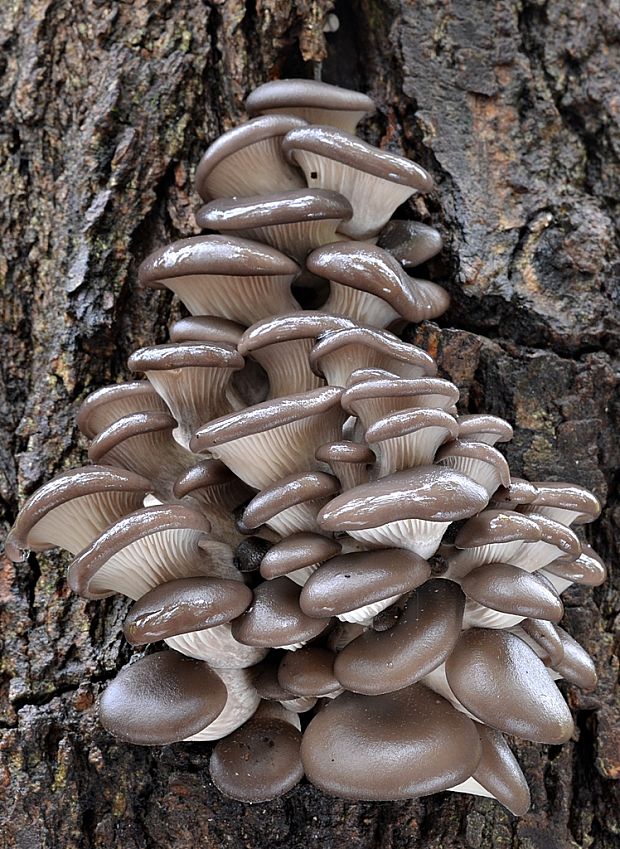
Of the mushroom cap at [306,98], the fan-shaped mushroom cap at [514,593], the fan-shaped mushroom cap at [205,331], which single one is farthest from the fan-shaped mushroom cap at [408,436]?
the mushroom cap at [306,98]

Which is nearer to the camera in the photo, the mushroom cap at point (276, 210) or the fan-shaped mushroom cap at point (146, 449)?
the fan-shaped mushroom cap at point (146, 449)

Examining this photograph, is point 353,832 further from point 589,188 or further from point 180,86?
point 180,86

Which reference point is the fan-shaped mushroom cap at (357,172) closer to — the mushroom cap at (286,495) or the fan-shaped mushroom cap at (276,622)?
the mushroom cap at (286,495)

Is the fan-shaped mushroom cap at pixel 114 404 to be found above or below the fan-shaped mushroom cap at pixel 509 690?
above

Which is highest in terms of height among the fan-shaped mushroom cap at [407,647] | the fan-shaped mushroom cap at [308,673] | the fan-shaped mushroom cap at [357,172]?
the fan-shaped mushroom cap at [357,172]

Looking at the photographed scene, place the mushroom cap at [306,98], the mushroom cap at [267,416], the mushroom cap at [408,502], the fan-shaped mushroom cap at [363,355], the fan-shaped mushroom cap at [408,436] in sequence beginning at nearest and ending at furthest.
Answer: the mushroom cap at [408,502]
the fan-shaped mushroom cap at [408,436]
the mushroom cap at [267,416]
the fan-shaped mushroom cap at [363,355]
the mushroom cap at [306,98]

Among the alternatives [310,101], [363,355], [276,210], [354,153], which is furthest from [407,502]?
[310,101]

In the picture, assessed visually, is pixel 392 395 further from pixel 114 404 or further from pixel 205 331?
A: pixel 114 404
